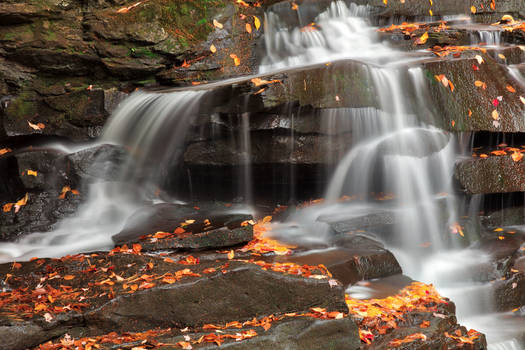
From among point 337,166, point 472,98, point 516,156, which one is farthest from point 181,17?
point 516,156

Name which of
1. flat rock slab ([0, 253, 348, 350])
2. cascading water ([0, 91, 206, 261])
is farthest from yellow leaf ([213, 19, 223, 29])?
flat rock slab ([0, 253, 348, 350])

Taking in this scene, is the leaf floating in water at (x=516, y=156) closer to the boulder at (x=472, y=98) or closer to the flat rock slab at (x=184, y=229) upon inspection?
the boulder at (x=472, y=98)

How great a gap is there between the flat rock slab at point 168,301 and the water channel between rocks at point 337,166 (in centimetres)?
176

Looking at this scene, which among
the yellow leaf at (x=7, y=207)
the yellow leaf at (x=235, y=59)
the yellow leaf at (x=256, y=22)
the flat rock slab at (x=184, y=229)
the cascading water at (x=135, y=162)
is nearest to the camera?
the flat rock slab at (x=184, y=229)

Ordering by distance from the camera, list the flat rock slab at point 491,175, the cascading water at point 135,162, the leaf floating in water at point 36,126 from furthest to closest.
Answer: the leaf floating in water at point 36,126 → the cascading water at point 135,162 → the flat rock slab at point 491,175

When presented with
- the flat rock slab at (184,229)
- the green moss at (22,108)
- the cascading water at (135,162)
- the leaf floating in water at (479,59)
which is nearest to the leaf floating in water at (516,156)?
the leaf floating in water at (479,59)

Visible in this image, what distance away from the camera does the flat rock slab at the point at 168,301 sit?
381cm

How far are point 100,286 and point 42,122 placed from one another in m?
4.99

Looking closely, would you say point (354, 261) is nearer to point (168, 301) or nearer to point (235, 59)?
point (168, 301)

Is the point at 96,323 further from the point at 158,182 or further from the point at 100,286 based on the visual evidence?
the point at 158,182

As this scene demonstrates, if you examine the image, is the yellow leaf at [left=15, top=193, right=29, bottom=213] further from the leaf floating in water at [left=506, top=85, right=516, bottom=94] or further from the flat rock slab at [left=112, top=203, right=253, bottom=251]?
the leaf floating in water at [left=506, top=85, right=516, bottom=94]

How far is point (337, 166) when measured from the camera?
7047mm

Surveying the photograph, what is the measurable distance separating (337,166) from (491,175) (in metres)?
2.08

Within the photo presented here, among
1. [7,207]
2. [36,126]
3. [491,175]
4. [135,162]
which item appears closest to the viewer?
[491,175]
